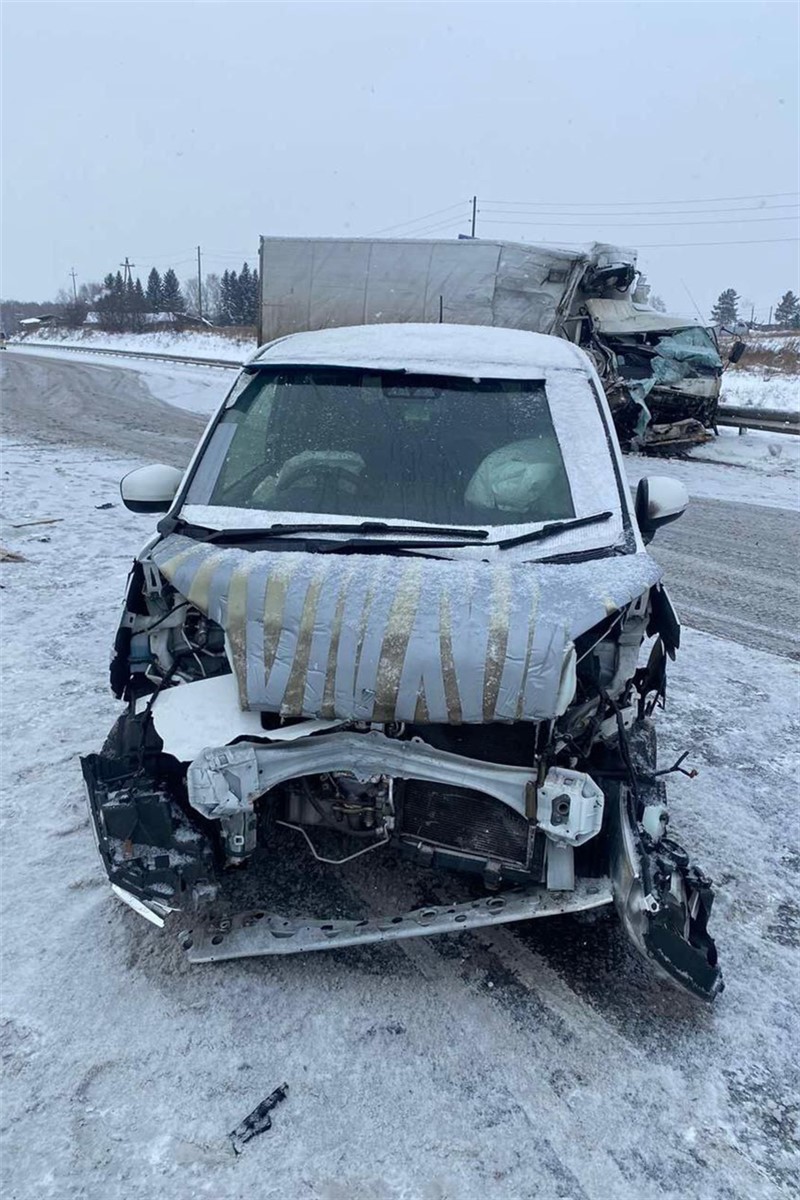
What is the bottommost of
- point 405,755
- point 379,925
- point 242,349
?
point 242,349

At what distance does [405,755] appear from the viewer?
253cm

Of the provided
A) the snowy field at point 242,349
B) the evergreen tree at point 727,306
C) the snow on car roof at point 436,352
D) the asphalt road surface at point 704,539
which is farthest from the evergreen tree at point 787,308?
the snow on car roof at point 436,352

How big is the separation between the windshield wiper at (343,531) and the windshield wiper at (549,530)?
10cm

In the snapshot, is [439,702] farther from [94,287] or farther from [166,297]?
[94,287]

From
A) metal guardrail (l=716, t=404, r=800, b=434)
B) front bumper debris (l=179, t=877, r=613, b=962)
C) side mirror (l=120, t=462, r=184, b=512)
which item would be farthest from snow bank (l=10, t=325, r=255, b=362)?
front bumper debris (l=179, t=877, r=613, b=962)

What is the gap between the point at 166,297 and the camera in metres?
77.6

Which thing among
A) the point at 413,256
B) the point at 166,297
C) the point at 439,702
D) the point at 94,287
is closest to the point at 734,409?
the point at 413,256

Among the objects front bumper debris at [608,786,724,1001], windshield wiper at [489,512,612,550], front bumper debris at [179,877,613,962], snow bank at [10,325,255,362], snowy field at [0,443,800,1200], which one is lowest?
snow bank at [10,325,255,362]

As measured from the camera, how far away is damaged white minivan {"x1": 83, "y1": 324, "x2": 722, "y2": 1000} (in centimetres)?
247

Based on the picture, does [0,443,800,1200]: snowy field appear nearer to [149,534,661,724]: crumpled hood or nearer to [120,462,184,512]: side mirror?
[149,534,661,724]: crumpled hood

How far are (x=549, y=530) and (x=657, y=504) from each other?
85 centimetres

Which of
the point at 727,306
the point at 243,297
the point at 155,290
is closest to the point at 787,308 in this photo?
the point at 727,306

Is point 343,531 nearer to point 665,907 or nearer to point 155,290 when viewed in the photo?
point 665,907

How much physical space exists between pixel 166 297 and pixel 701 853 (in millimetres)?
82944
